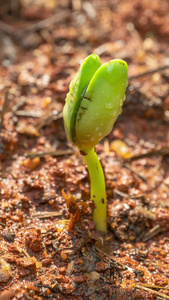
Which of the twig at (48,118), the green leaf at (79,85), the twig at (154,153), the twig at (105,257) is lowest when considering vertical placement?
the twig at (105,257)

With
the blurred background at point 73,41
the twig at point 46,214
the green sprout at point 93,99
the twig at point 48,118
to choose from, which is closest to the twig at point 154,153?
the blurred background at point 73,41

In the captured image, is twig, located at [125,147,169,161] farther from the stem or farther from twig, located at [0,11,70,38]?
twig, located at [0,11,70,38]

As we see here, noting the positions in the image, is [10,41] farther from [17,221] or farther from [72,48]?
[17,221]

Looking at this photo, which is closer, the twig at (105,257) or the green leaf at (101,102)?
the green leaf at (101,102)

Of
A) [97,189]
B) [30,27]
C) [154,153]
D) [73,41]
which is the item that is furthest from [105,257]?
[30,27]

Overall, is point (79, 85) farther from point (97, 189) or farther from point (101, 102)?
point (97, 189)

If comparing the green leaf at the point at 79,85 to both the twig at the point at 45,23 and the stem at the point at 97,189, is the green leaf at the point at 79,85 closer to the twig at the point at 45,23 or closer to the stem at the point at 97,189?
the stem at the point at 97,189
